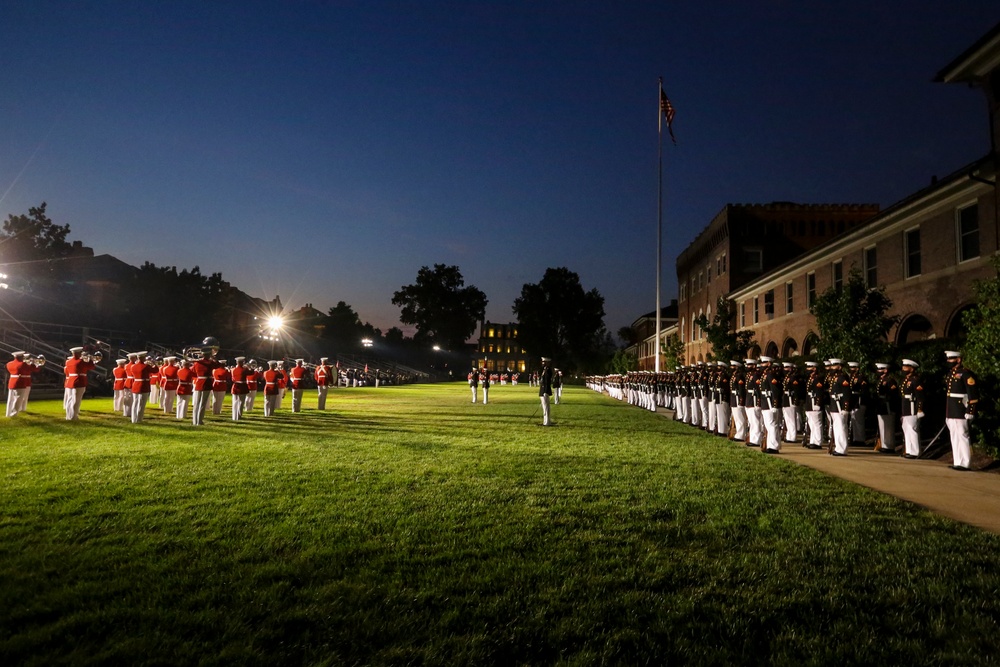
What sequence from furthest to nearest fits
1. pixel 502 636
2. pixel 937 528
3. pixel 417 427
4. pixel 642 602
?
pixel 417 427, pixel 937 528, pixel 642 602, pixel 502 636

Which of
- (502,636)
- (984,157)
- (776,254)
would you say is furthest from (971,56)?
(776,254)

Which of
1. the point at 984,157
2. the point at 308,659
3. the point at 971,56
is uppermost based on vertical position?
the point at 971,56

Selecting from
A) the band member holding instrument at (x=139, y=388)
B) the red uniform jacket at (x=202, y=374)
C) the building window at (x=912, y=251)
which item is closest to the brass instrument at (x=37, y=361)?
the band member holding instrument at (x=139, y=388)

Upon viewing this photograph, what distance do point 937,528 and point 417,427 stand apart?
40.3 feet

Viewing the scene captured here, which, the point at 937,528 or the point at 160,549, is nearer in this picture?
the point at 160,549

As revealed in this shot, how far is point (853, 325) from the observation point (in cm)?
1501

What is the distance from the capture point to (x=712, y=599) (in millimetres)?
4055

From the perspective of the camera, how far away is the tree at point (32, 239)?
46.8m

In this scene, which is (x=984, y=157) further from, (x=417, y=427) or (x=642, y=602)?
(x=642, y=602)

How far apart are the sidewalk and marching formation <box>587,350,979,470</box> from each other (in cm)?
51

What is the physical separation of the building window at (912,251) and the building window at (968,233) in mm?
2400

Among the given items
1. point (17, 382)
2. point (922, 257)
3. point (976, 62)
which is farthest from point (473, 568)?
point (922, 257)

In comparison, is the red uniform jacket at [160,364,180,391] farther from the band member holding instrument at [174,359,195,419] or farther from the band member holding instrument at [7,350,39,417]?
the band member holding instrument at [7,350,39,417]

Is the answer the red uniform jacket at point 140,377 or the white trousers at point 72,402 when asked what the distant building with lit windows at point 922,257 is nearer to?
the red uniform jacket at point 140,377
